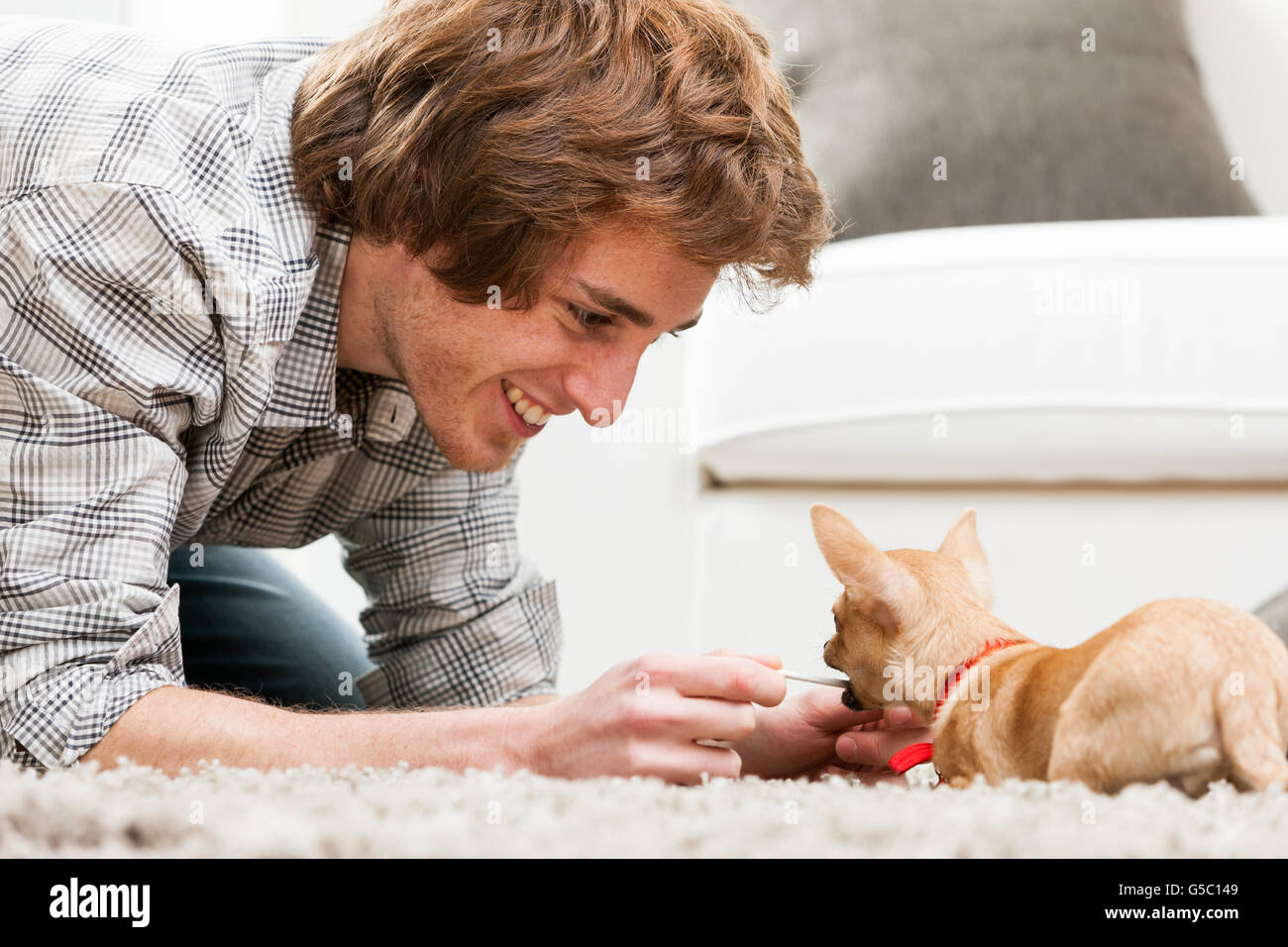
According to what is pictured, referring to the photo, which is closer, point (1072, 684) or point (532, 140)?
point (1072, 684)

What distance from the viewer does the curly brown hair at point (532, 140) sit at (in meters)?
1.01

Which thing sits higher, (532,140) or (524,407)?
(532,140)

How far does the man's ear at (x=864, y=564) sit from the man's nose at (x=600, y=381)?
0.32 m

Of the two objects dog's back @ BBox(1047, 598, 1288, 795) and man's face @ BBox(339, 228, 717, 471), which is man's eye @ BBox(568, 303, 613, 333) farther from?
dog's back @ BBox(1047, 598, 1288, 795)

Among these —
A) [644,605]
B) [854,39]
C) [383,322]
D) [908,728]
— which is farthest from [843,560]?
[854,39]

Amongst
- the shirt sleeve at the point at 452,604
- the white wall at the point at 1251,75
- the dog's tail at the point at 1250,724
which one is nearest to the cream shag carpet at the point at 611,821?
the dog's tail at the point at 1250,724

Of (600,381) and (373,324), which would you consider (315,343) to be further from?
(600,381)

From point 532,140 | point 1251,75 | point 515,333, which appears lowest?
point 515,333

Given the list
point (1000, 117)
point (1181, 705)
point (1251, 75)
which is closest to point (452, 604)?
point (1181, 705)

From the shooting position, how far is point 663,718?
760 millimetres

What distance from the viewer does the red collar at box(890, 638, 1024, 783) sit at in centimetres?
77

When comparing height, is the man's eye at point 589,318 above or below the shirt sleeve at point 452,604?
above

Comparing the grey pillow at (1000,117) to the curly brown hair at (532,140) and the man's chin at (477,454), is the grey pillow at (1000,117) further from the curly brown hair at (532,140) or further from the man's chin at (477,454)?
the man's chin at (477,454)

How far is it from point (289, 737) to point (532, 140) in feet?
1.80
